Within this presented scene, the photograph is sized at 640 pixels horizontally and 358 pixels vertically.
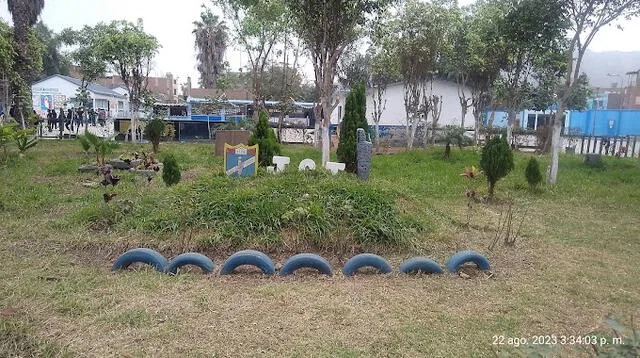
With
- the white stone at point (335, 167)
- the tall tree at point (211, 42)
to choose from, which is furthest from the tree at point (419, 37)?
the tall tree at point (211, 42)

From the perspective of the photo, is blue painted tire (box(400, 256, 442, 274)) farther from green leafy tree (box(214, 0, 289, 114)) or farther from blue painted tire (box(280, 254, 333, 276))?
green leafy tree (box(214, 0, 289, 114))

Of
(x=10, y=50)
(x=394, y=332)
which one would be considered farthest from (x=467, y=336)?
(x=10, y=50)

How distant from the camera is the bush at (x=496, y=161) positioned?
903 centimetres

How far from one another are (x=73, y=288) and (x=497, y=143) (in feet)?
25.7

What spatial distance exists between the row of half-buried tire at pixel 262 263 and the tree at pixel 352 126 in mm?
5000

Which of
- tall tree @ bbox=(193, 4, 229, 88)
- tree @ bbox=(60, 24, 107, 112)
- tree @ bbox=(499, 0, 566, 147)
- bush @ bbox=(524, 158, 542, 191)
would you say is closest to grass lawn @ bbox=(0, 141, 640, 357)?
bush @ bbox=(524, 158, 542, 191)

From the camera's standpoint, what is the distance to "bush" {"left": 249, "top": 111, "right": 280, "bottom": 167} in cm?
927

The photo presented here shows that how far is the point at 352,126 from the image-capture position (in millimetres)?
9703

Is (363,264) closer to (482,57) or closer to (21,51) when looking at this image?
(482,57)

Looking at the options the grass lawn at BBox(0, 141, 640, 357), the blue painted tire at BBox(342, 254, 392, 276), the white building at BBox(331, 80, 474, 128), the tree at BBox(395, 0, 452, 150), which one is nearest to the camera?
the grass lawn at BBox(0, 141, 640, 357)

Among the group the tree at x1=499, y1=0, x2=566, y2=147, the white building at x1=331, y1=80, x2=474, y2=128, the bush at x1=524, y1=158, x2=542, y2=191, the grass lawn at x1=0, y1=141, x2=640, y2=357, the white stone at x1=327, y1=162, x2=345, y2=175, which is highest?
the tree at x1=499, y1=0, x2=566, y2=147

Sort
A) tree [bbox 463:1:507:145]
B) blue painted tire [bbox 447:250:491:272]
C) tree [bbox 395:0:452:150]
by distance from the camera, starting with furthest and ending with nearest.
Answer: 1. tree [bbox 463:1:507:145]
2. tree [bbox 395:0:452:150]
3. blue painted tire [bbox 447:250:491:272]

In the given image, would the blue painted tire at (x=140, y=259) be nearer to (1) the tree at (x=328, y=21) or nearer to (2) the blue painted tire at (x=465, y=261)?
(2) the blue painted tire at (x=465, y=261)

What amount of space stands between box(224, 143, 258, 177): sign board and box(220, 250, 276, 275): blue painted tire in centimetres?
353
